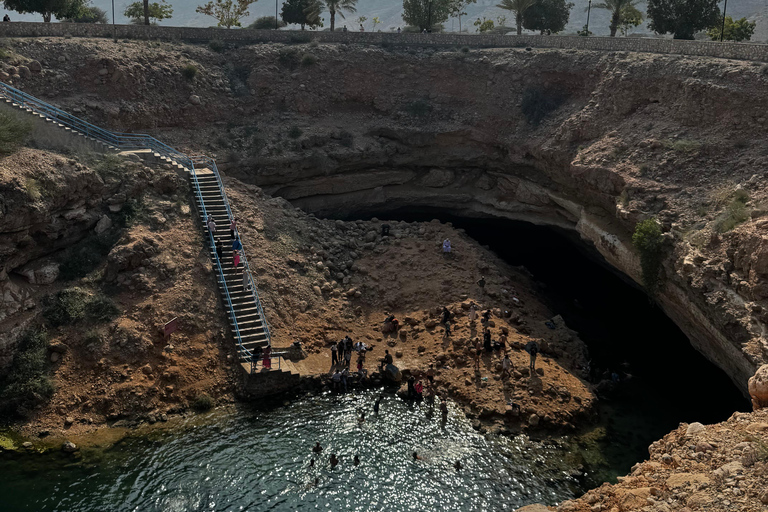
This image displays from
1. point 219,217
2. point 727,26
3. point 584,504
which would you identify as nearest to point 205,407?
point 219,217

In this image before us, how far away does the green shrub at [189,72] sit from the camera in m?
34.4

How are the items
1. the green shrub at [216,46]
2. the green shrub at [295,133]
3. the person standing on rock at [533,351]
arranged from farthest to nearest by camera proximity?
the green shrub at [216,46], the green shrub at [295,133], the person standing on rock at [533,351]

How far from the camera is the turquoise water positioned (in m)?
17.5

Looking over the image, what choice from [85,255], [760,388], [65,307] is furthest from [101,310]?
[760,388]

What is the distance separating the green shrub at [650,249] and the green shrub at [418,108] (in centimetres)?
1639

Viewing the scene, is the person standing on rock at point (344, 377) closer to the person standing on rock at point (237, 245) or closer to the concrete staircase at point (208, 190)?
the concrete staircase at point (208, 190)

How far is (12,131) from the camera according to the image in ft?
77.2

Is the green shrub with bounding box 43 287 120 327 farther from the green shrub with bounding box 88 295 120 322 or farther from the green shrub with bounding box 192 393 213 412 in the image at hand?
the green shrub with bounding box 192 393 213 412

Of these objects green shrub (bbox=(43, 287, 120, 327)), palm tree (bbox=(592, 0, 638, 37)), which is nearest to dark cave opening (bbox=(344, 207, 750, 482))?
palm tree (bbox=(592, 0, 638, 37))

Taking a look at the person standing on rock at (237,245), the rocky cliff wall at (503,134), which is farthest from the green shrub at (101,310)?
the rocky cliff wall at (503,134)

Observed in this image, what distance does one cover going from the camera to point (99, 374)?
21094mm

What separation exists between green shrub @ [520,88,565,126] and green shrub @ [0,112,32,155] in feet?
82.0

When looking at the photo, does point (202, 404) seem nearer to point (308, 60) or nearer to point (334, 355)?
point (334, 355)

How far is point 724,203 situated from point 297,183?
21.2m
